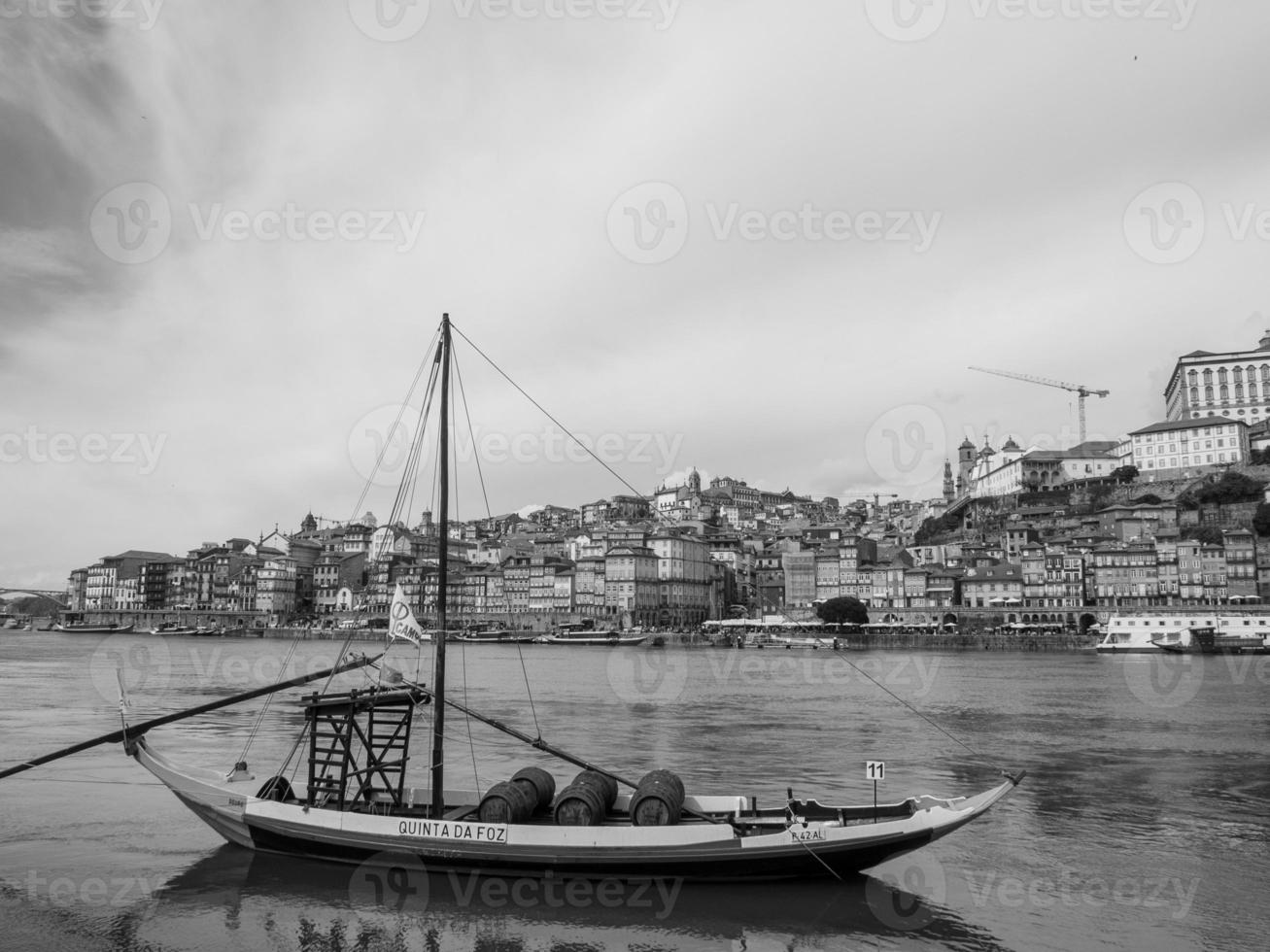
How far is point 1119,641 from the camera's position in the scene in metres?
86.8

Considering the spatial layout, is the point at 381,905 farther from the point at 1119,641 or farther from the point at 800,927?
the point at 1119,641

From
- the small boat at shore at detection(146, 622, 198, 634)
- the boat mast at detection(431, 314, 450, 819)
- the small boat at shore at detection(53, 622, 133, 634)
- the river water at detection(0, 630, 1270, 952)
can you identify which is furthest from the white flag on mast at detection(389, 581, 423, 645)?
the small boat at shore at detection(53, 622, 133, 634)

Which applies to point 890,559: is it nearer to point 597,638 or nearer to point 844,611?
point 844,611

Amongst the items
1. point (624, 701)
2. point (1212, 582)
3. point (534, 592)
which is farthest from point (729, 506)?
point (624, 701)

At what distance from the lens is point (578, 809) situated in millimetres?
14359

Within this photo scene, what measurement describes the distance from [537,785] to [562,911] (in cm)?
218

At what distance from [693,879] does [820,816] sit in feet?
6.89

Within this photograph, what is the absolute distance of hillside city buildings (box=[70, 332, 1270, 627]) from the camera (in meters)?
102

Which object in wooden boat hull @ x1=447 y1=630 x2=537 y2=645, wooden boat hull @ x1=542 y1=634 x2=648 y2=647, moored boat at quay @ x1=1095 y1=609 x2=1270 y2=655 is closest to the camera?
moored boat at quay @ x1=1095 y1=609 x2=1270 y2=655

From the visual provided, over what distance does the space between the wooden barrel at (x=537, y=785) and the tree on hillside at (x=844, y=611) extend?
98851mm

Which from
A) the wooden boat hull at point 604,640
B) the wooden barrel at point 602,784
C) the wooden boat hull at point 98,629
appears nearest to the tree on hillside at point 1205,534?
the wooden boat hull at point 604,640

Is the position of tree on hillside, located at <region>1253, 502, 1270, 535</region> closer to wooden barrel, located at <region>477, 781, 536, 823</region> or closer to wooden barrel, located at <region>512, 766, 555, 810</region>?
wooden barrel, located at <region>512, 766, 555, 810</region>

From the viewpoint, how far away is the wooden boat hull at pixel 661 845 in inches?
547

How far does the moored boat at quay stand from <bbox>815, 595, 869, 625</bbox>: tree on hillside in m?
28.1
